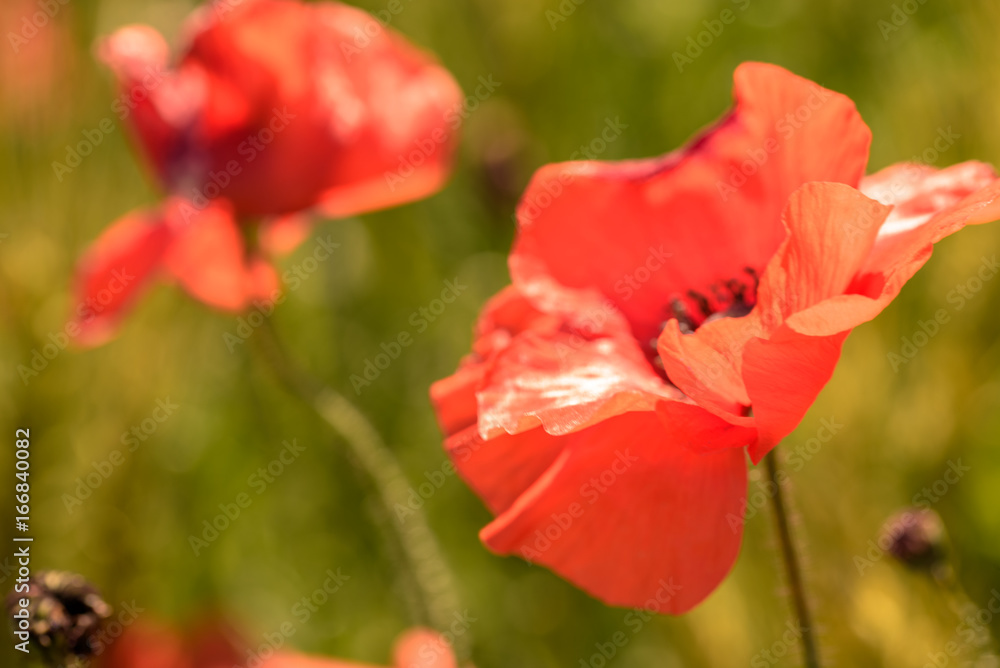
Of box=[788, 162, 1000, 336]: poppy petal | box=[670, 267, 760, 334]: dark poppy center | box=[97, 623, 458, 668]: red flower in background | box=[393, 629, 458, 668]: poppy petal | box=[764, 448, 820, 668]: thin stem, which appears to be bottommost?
box=[97, 623, 458, 668]: red flower in background

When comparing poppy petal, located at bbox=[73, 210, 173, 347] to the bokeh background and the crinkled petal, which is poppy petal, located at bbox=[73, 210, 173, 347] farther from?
the crinkled petal

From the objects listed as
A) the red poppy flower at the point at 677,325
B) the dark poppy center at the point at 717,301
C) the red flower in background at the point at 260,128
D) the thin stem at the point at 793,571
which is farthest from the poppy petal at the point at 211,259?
the thin stem at the point at 793,571

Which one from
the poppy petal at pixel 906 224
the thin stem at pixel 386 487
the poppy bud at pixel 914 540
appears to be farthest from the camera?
the thin stem at pixel 386 487

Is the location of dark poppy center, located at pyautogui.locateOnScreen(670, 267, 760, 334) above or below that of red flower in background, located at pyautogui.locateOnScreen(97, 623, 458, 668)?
above

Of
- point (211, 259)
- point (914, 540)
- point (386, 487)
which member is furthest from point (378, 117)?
point (914, 540)

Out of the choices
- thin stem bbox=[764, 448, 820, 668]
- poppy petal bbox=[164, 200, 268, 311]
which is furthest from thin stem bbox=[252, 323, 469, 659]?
thin stem bbox=[764, 448, 820, 668]

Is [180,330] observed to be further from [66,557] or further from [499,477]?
[499,477]

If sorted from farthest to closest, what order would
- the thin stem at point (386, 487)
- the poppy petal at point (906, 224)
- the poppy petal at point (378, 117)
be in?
the poppy petal at point (378, 117) → the thin stem at point (386, 487) → the poppy petal at point (906, 224)

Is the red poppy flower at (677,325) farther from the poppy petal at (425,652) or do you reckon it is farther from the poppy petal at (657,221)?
the poppy petal at (425,652)
